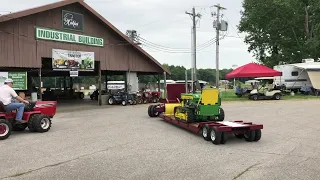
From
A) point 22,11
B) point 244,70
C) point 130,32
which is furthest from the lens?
point 130,32

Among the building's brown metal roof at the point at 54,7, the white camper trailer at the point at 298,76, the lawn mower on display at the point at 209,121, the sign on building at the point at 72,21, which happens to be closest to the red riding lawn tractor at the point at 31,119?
the lawn mower on display at the point at 209,121

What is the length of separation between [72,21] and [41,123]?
11.6 meters

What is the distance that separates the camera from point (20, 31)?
18344 mm

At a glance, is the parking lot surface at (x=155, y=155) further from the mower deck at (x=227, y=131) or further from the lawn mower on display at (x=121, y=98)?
the lawn mower on display at (x=121, y=98)

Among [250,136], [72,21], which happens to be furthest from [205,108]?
[72,21]

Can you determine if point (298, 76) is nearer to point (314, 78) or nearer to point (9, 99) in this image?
point (314, 78)

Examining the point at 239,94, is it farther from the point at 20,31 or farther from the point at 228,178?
the point at 228,178

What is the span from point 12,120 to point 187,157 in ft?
20.0

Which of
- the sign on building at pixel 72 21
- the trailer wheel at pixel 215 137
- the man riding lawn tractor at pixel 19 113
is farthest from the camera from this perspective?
the sign on building at pixel 72 21

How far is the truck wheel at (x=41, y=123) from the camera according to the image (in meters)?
10.9

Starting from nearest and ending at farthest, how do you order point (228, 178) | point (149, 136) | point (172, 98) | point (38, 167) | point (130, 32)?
1. point (228, 178)
2. point (38, 167)
3. point (149, 136)
4. point (172, 98)
5. point (130, 32)

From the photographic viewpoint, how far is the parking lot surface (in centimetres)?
613

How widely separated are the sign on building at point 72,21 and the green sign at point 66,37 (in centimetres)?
44

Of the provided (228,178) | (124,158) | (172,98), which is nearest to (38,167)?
(124,158)
